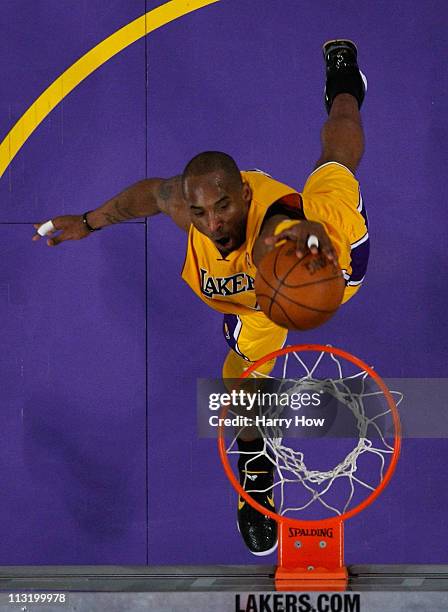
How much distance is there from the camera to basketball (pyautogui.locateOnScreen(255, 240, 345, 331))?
10.8 ft

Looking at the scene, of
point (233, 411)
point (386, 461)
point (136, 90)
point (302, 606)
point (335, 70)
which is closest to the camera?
point (302, 606)


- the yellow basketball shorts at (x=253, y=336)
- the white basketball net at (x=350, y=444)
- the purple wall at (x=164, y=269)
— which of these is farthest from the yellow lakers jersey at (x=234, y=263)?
the purple wall at (x=164, y=269)

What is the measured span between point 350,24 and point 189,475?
2.84 metres

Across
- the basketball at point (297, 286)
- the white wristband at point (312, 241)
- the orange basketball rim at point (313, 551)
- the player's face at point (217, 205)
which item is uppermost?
the player's face at point (217, 205)

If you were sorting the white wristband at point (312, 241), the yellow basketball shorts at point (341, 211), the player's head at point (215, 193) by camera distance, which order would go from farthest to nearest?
the yellow basketball shorts at point (341, 211) < the player's head at point (215, 193) < the white wristband at point (312, 241)

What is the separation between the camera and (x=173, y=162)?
17.6 feet

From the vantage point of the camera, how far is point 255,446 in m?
4.48

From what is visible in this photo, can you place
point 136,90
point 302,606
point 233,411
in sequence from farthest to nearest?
point 136,90, point 233,411, point 302,606

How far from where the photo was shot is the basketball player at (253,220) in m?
3.67

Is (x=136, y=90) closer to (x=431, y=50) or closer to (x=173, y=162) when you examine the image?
(x=173, y=162)

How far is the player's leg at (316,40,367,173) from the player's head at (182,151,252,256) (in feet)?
2.33

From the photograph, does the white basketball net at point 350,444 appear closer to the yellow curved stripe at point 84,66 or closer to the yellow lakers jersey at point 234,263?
the yellow lakers jersey at point 234,263

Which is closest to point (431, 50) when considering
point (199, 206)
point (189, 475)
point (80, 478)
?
point (199, 206)

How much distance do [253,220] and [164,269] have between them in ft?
5.37
